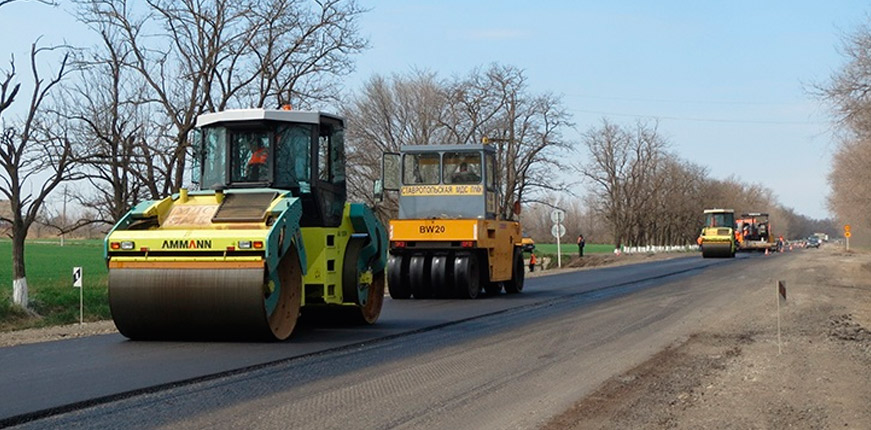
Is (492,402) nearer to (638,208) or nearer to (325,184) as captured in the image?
(325,184)

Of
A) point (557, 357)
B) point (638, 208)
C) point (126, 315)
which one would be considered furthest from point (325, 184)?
point (638, 208)

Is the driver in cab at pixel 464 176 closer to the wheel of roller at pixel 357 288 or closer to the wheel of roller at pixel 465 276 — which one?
the wheel of roller at pixel 465 276

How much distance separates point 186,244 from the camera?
10.9 metres

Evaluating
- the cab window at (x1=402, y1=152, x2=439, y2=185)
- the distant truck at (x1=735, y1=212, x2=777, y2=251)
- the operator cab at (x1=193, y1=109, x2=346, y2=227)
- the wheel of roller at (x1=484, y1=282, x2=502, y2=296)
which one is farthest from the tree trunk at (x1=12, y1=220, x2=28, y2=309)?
the distant truck at (x1=735, y1=212, x2=777, y2=251)

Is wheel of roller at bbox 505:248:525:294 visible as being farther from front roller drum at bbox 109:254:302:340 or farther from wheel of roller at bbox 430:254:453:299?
front roller drum at bbox 109:254:302:340

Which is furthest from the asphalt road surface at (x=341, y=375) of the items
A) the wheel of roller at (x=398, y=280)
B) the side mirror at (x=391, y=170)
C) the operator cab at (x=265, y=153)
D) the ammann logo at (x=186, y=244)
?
the side mirror at (x=391, y=170)

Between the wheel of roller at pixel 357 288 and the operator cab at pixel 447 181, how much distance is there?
715 cm

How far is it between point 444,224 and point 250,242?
10715 millimetres

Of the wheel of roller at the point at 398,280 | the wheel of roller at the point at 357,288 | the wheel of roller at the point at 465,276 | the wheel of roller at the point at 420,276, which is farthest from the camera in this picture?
A: the wheel of roller at the point at 398,280

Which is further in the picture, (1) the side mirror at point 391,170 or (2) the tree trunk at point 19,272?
(2) the tree trunk at point 19,272

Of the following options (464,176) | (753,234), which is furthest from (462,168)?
(753,234)

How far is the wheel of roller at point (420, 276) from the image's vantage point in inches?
838

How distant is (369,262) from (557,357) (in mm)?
4093

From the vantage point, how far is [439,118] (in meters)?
56.0
